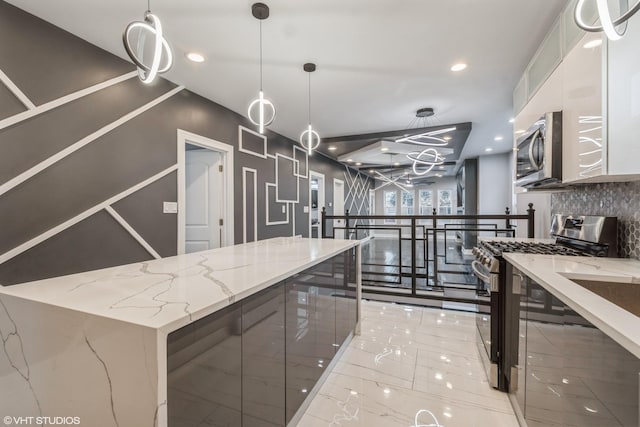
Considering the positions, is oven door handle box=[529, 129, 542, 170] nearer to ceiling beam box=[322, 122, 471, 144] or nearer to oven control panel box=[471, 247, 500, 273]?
oven control panel box=[471, 247, 500, 273]

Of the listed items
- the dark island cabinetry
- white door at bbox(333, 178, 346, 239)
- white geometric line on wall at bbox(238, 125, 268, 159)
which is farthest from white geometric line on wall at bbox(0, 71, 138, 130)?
white door at bbox(333, 178, 346, 239)

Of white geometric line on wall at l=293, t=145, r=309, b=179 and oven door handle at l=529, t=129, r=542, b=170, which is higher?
white geometric line on wall at l=293, t=145, r=309, b=179

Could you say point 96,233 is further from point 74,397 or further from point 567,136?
point 567,136

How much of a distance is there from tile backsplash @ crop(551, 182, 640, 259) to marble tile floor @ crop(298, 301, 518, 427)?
1219 millimetres

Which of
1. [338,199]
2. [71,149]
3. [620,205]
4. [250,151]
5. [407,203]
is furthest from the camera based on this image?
[407,203]

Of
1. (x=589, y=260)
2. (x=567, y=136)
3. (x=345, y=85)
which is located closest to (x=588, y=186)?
(x=567, y=136)

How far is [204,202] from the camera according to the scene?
3676mm

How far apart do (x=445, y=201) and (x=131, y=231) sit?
39.2 ft

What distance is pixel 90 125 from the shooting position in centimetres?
222

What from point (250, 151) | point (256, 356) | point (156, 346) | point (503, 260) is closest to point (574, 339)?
point (503, 260)

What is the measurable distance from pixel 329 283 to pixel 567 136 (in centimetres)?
178

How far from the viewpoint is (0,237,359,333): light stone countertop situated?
808 mm

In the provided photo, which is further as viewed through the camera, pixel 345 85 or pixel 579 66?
pixel 345 85

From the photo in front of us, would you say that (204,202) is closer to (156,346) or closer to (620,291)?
(156,346)
